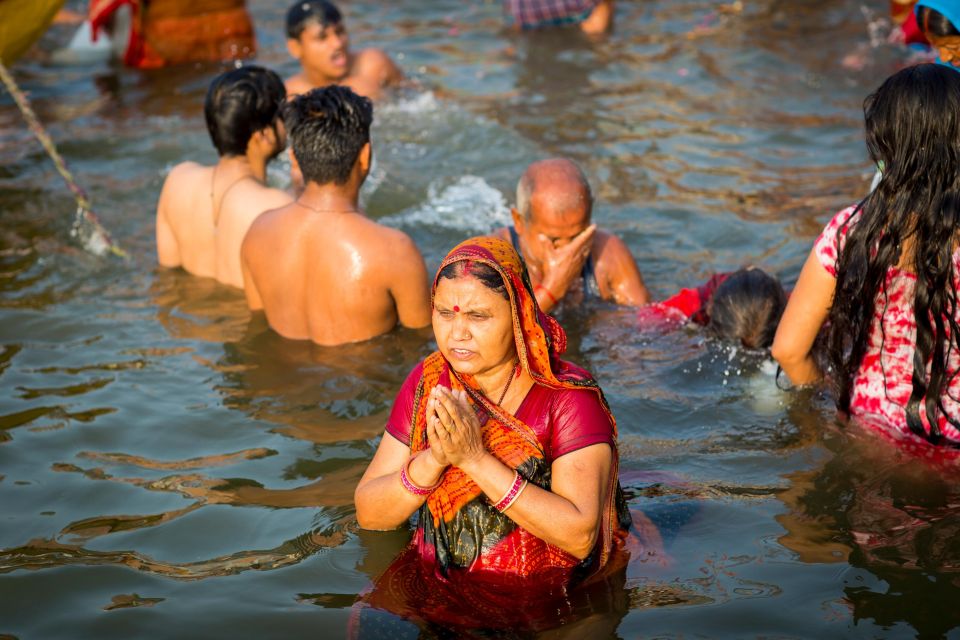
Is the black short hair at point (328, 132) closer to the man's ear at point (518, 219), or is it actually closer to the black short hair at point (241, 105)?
the black short hair at point (241, 105)

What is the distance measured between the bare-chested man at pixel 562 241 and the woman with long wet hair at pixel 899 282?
5.30 ft

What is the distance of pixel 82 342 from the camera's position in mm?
6016

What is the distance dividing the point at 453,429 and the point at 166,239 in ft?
14.3

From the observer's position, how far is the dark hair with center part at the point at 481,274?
3238 millimetres

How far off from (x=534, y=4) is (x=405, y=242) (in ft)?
23.9

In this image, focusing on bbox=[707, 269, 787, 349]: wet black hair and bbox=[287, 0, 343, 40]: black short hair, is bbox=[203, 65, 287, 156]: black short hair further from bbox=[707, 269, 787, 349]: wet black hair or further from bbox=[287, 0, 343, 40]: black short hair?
bbox=[707, 269, 787, 349]: wet black hair

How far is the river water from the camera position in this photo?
3715 mm

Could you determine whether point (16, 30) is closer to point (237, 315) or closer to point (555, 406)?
point (237, 315)

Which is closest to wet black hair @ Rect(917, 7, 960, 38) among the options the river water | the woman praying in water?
the river water

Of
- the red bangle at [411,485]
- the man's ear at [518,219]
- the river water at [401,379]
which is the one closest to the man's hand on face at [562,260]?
the man's ear at [518,219]

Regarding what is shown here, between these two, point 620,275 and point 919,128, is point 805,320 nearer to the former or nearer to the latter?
point 919,128

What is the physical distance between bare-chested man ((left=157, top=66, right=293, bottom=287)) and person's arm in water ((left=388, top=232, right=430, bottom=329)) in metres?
0.94

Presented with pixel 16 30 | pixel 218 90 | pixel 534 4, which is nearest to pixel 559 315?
pixel 218 90

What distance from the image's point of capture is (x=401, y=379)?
18.1ft
